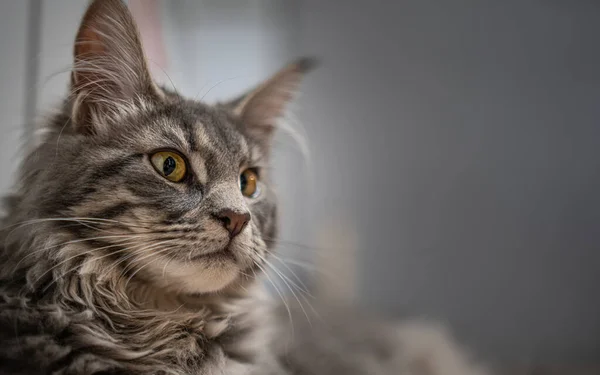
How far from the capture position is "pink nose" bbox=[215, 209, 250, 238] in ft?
3.62

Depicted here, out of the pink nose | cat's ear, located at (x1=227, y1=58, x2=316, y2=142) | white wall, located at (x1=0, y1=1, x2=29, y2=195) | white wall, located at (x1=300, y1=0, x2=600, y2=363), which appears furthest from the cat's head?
white wall, located at (x1=300, y1=0, x2=600, y2=363)

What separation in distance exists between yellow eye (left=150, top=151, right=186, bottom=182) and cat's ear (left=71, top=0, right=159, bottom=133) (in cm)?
16

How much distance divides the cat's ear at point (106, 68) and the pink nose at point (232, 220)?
38 cm

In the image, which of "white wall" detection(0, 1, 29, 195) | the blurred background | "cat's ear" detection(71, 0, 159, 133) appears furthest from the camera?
the blurred background

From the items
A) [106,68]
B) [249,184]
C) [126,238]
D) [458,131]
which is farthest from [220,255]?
[458,131]

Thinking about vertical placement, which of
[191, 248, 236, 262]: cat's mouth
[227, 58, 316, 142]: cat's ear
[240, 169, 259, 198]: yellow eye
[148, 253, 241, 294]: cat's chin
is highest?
[227, 58, 316, 142]: cat's ear

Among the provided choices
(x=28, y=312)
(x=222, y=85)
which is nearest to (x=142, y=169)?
(x=28, y=312)

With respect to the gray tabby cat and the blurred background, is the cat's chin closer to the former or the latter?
the gray tabby cat

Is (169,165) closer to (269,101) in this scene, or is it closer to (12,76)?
(269,101)

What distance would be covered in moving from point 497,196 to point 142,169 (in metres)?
1.16

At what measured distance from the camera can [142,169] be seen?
114 centimetres

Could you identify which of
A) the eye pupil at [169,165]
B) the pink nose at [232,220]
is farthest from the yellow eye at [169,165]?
the pink nose at [232,220]

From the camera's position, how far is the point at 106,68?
A: 4.07ft

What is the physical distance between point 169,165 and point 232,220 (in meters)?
0.21
